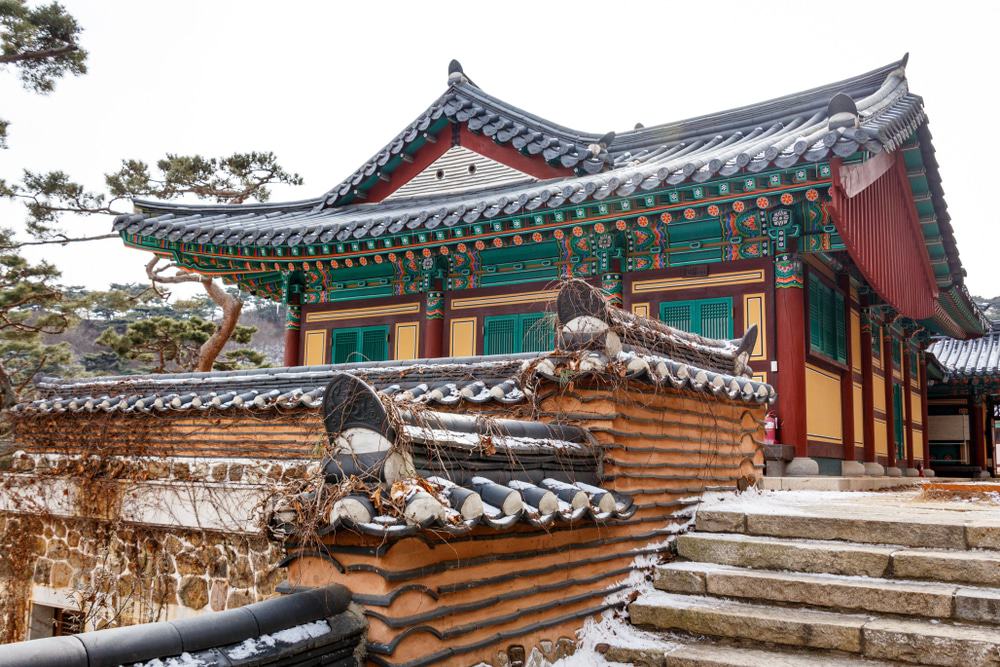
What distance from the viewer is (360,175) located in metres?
14.3

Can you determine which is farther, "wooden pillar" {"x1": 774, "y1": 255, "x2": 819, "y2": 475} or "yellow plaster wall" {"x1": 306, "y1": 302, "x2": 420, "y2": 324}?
"yellow plaster wall" {"x1": 306, "y1": 302, "x2": 420, "y2": 324}

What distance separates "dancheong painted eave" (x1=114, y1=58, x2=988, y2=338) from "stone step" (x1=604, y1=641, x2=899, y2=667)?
205 inches

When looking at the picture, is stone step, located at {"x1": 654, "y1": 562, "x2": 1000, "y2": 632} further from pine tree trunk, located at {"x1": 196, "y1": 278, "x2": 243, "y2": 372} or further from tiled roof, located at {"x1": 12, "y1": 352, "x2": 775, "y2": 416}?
pine tree trunk, located at {"x1": 196, "y1": 278, "x2": 243, "y2": 372}

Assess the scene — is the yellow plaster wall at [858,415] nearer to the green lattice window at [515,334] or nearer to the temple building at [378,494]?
the green lattice window at [515,334]

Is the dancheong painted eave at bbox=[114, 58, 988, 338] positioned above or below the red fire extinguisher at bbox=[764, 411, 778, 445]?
above

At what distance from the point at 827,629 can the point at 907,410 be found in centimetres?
1420

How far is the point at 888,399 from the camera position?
48.4 feet

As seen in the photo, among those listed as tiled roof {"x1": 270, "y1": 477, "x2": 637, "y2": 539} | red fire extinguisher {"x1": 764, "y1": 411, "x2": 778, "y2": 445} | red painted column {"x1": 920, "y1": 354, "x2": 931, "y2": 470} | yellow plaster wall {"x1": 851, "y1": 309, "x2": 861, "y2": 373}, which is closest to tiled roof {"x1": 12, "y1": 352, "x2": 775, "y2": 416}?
tiled roof {"x1": 270, "y1": 477, "x2": 637, "y2": 539}

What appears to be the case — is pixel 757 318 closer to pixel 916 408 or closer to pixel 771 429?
pixel 771 429

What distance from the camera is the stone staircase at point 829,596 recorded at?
4.17 metres

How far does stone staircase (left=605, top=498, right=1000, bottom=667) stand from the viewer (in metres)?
4.17

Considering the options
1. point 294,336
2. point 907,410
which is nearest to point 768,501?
point 294,336

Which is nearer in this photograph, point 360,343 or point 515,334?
point 515,334

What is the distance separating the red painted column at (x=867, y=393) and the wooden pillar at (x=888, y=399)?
162 cm
